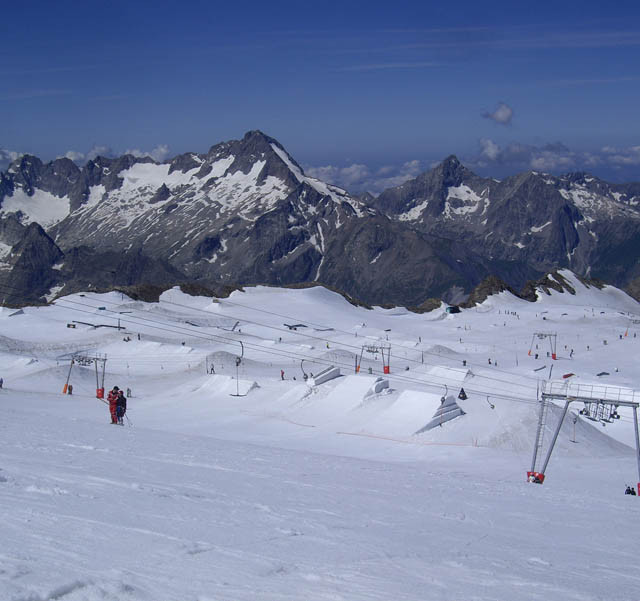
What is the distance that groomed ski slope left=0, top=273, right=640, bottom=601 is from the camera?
8.85 metres

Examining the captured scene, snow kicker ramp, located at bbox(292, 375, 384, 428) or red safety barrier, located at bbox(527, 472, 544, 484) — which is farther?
snow kicker ramp, located at bbox(292, 375, 384, 428)

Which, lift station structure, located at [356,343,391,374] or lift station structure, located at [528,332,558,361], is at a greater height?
lift station structure, located at [528,332,558,361]

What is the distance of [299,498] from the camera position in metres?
14.9

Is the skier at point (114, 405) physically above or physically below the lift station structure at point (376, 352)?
above

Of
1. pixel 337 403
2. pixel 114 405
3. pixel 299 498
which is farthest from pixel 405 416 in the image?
pixel 299 498

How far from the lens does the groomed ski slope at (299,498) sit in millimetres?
8852

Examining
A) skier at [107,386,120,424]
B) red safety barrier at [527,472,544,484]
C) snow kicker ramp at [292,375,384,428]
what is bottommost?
snow kicker ramp at [292,375,384,428]

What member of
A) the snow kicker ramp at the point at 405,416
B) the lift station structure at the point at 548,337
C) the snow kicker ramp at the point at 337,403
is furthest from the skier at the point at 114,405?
the lift station structure at the point at 548,337

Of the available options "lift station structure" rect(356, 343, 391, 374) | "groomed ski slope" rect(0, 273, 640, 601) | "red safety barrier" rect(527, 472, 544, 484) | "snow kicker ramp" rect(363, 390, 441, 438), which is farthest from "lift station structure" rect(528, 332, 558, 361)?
"red safety barrier" rect(527, 472, 544, 484)

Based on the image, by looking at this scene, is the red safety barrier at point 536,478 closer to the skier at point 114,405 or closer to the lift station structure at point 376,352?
the skier at point 114,405

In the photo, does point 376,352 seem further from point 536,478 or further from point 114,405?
point 536,478

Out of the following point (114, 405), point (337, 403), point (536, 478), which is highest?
point (114, 405)

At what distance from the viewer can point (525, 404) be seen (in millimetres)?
41750

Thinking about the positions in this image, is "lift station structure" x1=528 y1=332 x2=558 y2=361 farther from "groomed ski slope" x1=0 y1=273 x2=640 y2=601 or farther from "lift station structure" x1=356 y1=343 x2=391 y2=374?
"groomed ski slope" x1=0 y1=273 x2=640 y2=601
